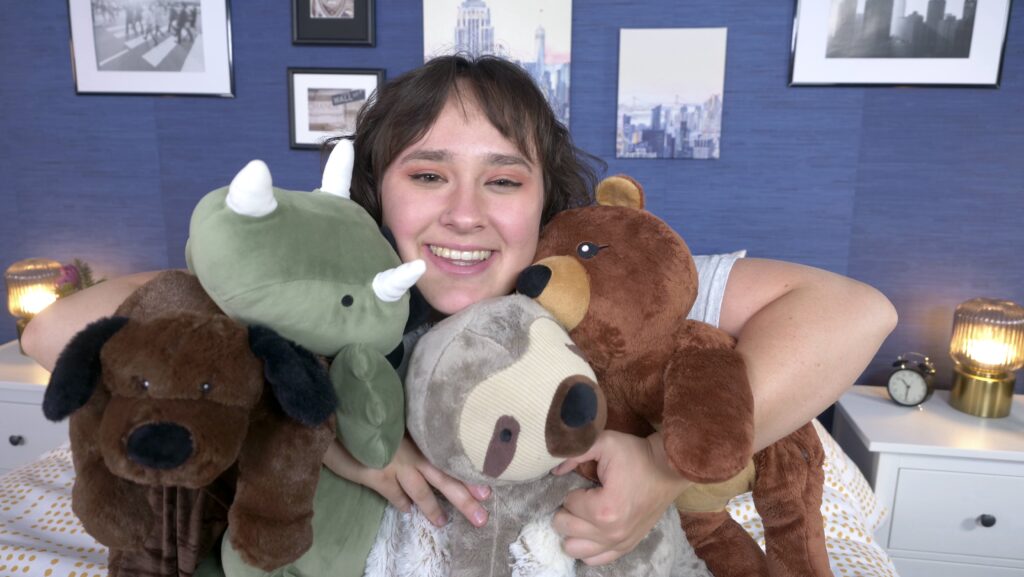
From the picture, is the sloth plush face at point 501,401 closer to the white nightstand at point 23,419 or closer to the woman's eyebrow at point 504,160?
the woman's eyebrow at point 504,160

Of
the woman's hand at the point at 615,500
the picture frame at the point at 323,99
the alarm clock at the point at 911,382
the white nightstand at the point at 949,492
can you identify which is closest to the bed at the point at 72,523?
the white nightstand at the point at 949,492

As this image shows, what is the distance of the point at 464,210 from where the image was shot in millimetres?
956

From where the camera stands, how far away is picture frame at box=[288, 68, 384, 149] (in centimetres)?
234

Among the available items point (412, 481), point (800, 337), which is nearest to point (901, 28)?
point (800, 337)

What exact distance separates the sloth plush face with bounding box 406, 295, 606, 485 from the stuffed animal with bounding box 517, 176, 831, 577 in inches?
3.4

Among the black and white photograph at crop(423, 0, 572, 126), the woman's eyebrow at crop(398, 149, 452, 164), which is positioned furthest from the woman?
the black and white photograph at crop(423, 0, 572, 126)

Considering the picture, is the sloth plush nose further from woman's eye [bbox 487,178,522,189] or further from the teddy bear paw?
woman's eye [bbox 487,178,522,189]

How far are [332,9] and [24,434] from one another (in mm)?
1748

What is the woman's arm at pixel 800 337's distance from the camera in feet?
2.93

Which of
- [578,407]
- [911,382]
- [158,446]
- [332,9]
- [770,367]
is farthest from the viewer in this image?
[332,9]

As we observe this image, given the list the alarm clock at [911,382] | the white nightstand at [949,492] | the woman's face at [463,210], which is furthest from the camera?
the alarm clock at [911,382]

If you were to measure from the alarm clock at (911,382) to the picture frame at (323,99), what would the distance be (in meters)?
1.92

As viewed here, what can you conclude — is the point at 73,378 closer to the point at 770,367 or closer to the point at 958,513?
the point at 770,367

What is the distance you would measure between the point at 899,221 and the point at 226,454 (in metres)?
2.24
